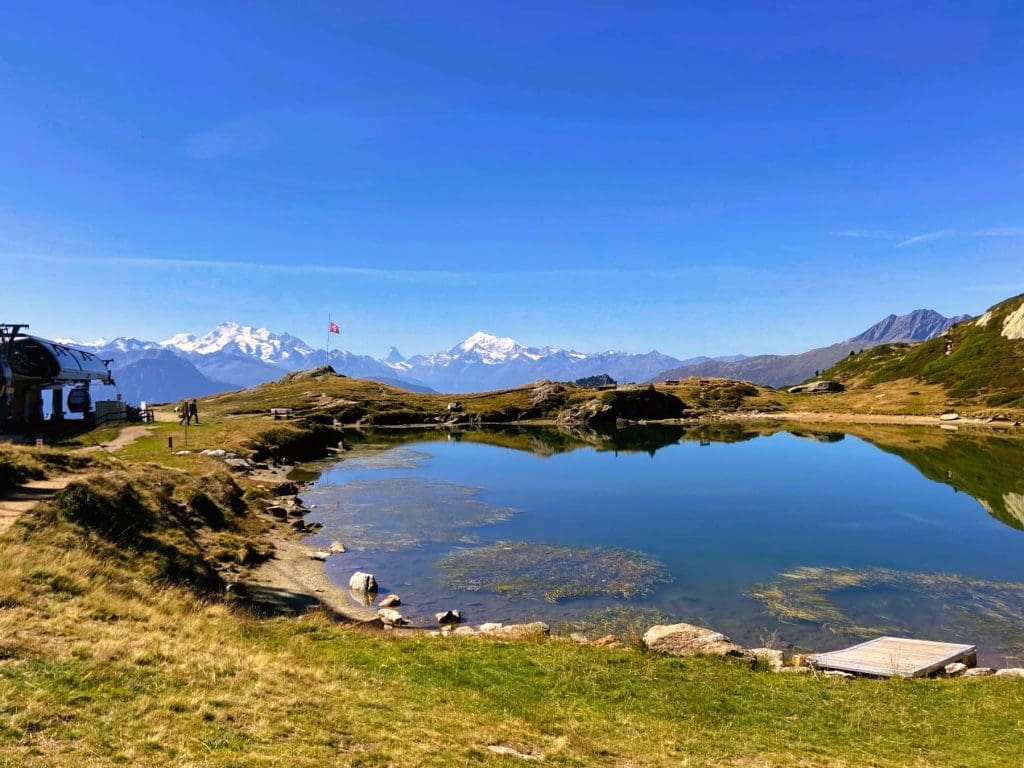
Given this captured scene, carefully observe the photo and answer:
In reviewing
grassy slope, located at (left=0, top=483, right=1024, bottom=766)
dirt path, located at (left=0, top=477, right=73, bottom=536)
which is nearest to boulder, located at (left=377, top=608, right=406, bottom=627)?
grassy slope, located at (left=0, top=483, right=1024, bottom=766)

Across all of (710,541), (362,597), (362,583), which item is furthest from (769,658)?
(710,541)

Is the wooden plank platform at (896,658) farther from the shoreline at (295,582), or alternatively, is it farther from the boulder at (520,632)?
the shoreline at (295,582)

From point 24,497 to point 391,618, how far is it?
21974 mm

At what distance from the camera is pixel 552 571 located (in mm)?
45094

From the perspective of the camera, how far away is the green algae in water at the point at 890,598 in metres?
→ 34.3

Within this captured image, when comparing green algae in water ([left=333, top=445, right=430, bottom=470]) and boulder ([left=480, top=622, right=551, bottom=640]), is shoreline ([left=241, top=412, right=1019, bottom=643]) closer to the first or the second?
boulder ([left=480, top=622, right=551, bottom=640])

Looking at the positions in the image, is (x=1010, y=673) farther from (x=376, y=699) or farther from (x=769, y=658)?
(x=376, y=699)

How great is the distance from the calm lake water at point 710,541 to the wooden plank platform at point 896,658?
4.44 meters

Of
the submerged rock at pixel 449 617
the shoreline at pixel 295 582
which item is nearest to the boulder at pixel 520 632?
the submerged rock at pixel 449 617

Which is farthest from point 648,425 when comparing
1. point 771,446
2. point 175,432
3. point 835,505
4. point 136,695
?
point 136,695

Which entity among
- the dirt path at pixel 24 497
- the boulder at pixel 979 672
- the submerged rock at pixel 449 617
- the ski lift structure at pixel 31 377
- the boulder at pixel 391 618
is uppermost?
the ski lift structure at pixel 31 377

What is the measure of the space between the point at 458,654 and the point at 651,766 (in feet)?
35.2

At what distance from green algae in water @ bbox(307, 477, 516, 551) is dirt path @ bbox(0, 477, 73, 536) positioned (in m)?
19.5

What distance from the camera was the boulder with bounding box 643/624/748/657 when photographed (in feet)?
86.0
